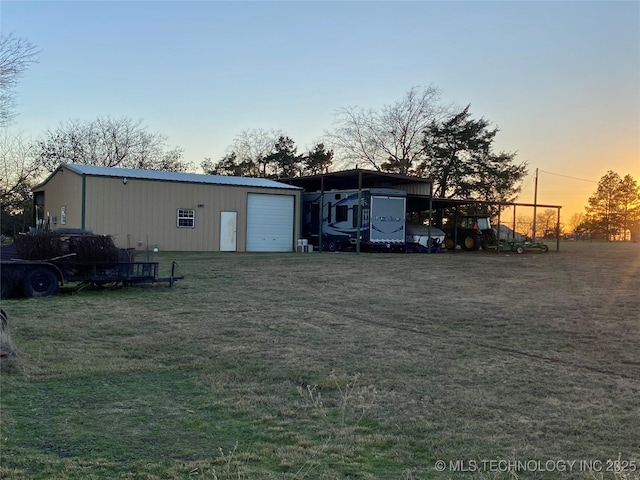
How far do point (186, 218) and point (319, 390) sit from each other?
792 inches

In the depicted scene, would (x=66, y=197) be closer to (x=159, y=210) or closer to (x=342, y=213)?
(x=159, y=210)

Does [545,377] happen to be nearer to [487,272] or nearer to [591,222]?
[487,272]

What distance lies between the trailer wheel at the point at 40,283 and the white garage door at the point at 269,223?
1493 cm

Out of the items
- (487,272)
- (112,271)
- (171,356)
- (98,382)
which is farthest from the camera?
(487,272)

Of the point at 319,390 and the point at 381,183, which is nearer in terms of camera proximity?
the point at 319,390

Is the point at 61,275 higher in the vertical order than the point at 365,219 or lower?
lower

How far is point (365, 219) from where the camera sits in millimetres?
26359

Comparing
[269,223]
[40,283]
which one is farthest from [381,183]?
[40,283]

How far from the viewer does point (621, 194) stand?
222 feet

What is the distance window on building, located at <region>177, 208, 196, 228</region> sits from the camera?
24.2 m

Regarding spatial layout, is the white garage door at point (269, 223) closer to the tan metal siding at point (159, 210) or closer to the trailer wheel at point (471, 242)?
the tan metal siding at point (159, 210)

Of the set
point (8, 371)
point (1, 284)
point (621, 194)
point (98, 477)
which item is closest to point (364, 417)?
point (98, 477)

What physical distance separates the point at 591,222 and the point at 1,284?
70582mm

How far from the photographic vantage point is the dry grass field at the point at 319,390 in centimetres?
353
